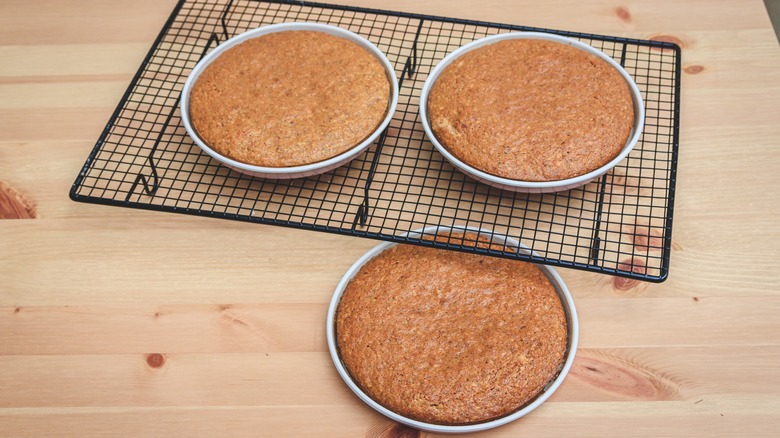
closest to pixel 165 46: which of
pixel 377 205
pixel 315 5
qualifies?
pixel 315 5

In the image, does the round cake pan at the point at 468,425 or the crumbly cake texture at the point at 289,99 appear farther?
the crumbly cake texture at the point at 289,99

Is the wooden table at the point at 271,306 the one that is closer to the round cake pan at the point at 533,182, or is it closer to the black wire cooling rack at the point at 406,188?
the black wire cooling rack at the point at 406,188

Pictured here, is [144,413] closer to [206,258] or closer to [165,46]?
[206,258]

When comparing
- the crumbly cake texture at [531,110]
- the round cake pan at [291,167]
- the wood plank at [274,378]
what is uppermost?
the crumbly cake texture at [531,110]

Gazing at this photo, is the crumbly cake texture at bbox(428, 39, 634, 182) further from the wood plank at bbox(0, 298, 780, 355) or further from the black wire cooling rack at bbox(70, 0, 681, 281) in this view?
the wood plank at bbox(0, 298, 780, 355)

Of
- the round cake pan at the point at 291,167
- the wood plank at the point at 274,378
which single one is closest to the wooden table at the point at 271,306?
the wood plank at the point at 274,378

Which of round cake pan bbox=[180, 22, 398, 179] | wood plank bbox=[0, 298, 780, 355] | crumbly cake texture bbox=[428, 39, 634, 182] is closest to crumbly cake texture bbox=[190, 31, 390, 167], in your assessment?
round cake pan bbox=[180, 22, 398, 179]

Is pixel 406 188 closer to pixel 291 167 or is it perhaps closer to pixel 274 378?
pixel 291 167
